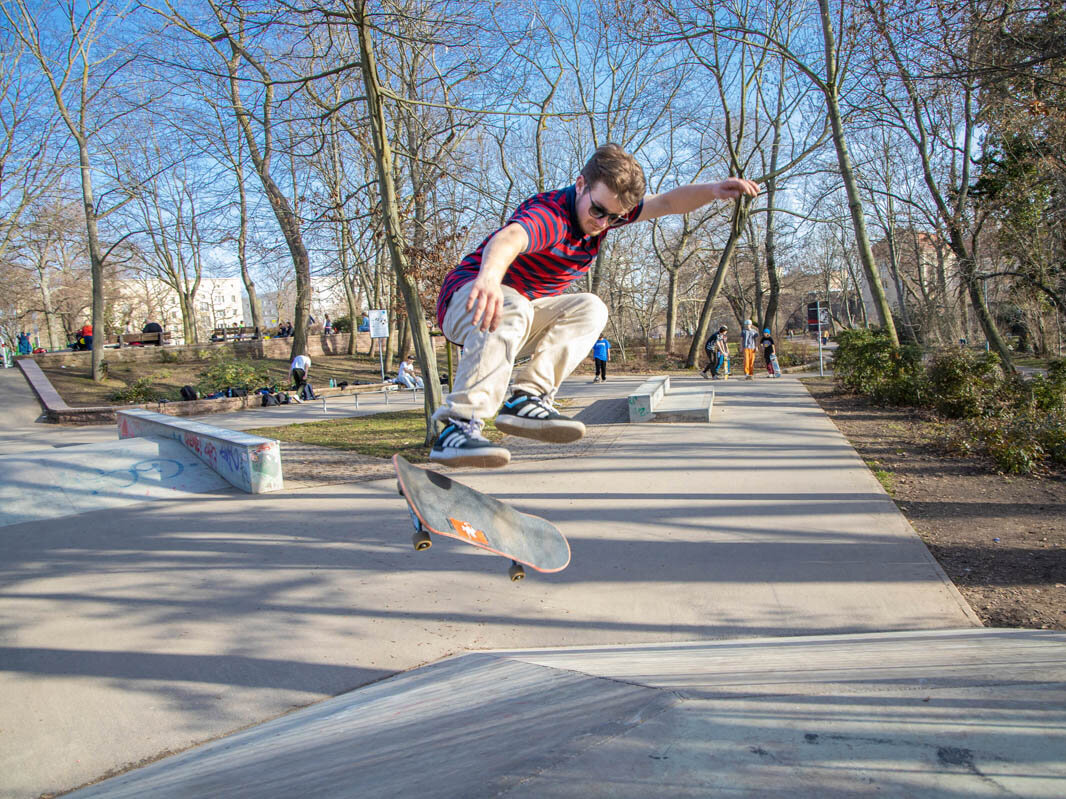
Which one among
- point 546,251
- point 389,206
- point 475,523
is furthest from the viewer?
point 389,206

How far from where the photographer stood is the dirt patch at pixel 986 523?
4801 millimetres

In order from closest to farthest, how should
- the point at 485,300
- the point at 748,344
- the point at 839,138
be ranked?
the point at 485,300, the point at 839,138, the point at 748,344

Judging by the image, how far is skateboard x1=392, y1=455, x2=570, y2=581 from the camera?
10.5 feet

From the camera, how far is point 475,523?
3436 millimetres

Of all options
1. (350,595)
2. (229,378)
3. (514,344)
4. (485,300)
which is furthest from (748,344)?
(485,300)

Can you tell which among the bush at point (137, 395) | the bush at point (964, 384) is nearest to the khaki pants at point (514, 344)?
the bush at point (964, 384)

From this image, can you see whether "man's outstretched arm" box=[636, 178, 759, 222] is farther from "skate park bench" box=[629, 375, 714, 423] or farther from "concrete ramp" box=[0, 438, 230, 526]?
"skate park bench" box=[629, 375, 714, 423]

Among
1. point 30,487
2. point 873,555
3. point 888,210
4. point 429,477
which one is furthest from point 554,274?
point 888,210

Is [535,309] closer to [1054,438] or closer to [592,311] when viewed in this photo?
[592,311]

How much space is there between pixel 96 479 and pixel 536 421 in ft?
24.4

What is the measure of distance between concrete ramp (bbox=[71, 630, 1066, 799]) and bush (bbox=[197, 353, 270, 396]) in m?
18.7

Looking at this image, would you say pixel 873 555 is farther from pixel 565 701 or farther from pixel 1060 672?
pixel 565 701

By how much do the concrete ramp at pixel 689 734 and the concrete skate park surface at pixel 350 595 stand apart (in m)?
0.12

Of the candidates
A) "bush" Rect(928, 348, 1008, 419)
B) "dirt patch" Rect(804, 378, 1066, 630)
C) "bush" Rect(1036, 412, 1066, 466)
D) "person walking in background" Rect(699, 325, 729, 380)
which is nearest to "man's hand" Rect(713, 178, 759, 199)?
"dirt patch" Rect(804, 378, 1066, 630)
